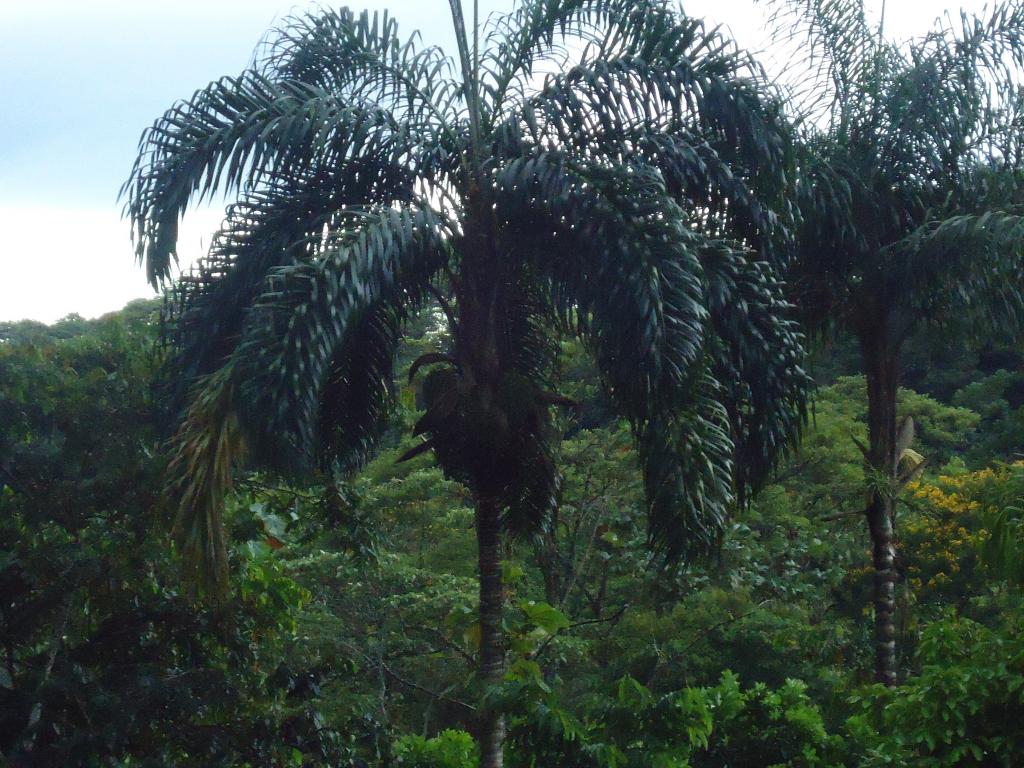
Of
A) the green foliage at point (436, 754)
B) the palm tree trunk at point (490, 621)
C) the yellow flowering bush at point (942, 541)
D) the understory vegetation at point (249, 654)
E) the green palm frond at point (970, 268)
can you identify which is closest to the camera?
the understory vegetation at point (249, 654)

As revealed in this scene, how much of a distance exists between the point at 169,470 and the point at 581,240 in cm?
238

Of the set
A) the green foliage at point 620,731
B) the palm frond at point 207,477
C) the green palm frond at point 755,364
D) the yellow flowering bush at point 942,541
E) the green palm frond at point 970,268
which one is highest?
the green palm frond at point 970,268

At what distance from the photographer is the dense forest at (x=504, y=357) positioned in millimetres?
5652

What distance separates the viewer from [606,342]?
5848mm

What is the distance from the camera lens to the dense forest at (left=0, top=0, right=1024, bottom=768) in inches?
223

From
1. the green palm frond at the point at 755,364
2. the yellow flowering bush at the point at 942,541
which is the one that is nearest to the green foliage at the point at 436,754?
the green palm frond at the point at 755,364

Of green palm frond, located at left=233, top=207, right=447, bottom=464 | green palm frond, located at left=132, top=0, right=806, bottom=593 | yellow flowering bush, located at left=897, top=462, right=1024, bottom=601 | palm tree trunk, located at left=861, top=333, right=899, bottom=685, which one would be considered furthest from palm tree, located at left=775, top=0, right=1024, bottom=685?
yellow flowering bush, located at left=897, top=462, right=1024, bottom=601

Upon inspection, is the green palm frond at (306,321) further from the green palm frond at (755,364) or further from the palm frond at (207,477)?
the green palm frond at (755,364)

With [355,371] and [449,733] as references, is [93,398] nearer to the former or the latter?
[355,371]

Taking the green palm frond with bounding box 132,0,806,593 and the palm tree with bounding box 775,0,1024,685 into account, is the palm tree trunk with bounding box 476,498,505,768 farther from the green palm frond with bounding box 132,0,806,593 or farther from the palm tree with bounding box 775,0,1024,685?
the palm tree with bounding box 775,0,1024,685

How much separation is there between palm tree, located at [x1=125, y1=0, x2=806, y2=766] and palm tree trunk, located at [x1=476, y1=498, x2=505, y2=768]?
0.02 metres

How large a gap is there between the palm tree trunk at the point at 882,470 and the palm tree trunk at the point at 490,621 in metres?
3.37

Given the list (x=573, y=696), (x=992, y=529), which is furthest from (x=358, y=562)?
(x=573, y=696)

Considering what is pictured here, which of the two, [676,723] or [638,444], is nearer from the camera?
[638,444]
